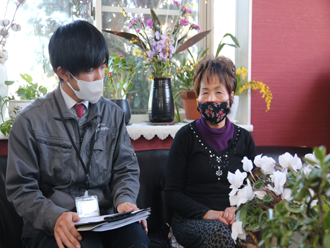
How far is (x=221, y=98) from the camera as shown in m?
1.56

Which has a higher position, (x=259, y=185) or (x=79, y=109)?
(x=79, y=109)

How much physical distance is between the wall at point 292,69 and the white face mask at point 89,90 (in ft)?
4.69

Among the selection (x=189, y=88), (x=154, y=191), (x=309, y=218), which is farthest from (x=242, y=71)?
(x=309, y=218)

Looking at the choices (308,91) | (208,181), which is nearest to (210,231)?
(208,181)

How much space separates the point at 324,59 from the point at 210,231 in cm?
189

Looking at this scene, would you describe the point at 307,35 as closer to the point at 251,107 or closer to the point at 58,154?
the point at 251,107

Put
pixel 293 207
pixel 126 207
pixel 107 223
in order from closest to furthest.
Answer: pixel 293 207, pixel 107 223, pixel 126 207

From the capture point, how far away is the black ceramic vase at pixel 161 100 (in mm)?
2090

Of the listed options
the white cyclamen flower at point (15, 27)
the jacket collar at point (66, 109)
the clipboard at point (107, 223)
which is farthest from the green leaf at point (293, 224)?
the white cyclamen flower at point (15, 27)

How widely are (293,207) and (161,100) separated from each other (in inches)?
58.3

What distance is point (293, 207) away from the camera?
0.68 metres


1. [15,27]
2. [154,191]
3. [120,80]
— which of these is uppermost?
[15,27]

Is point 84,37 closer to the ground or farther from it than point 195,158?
farther from it

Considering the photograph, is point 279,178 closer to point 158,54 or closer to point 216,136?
point 216,136
